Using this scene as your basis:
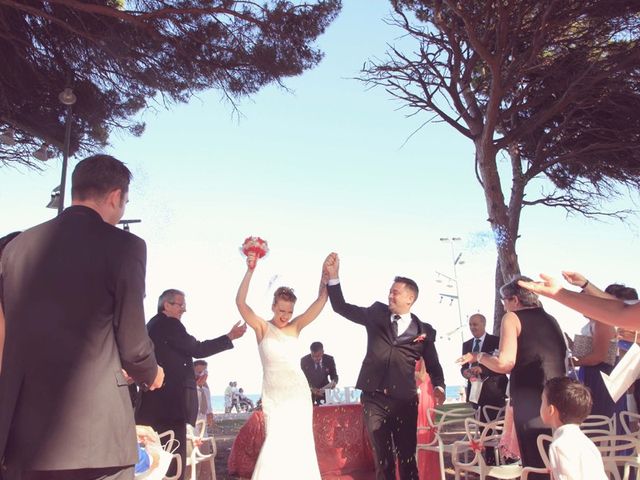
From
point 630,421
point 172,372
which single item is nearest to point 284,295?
point 172,372

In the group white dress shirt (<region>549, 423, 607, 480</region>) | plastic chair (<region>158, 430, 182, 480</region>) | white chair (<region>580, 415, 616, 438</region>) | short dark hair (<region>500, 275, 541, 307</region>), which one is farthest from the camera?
plastic chair (<region>158, 430, 182, 480</region>)

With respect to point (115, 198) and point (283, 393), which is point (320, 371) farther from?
point (115, 198)

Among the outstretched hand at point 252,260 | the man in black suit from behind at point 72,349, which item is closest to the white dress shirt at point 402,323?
the outstretched hand at point 252,260

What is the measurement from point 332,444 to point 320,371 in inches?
190

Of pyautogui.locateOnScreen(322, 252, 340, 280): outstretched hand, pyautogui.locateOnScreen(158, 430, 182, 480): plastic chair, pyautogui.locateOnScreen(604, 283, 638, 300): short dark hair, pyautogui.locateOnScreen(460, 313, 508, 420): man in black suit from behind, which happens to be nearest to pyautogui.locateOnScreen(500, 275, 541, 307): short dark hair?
pyautogui.locateOnScreen(604, 283, 638, 300): short dark hair

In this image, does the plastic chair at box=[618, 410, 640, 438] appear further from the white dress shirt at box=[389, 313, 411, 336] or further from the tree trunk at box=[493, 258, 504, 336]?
the tree trunk at box=[493, 258, 504, 336]

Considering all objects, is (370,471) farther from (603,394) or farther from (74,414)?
(74,414)

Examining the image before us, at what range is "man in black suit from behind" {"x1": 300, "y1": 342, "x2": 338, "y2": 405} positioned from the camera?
11211 millimetres

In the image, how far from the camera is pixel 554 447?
3.14 metres

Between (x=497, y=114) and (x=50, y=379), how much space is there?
9701 millimetres

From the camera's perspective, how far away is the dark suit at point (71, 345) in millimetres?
1992

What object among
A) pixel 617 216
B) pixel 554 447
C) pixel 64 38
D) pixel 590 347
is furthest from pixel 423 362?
pixel 617 216

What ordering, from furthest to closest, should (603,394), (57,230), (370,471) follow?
(370,471) < (603,394) < (57,230)

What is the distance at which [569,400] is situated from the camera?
3.35 m
